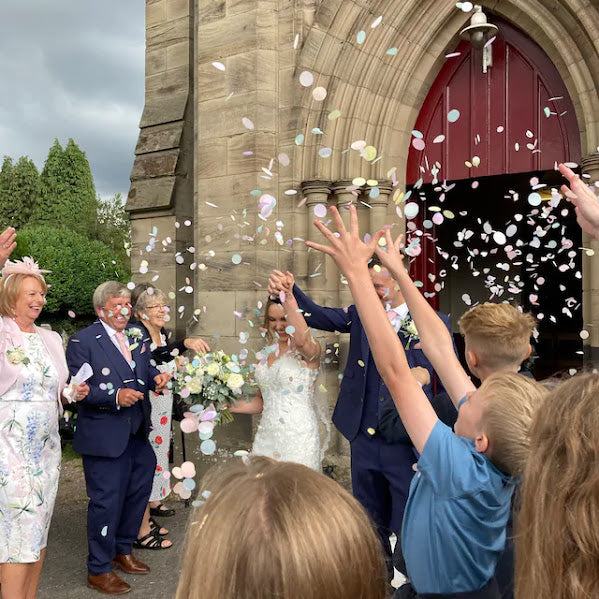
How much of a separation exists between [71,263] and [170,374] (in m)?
16.6

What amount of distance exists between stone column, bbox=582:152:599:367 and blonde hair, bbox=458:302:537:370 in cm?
300

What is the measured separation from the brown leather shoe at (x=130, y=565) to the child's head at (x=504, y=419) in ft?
10.5

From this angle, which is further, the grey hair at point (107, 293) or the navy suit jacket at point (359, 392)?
the grey hair at point (107, 293)

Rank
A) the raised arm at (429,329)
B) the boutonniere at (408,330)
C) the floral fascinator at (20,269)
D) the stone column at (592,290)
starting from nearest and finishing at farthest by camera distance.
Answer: the raised arm at (429,329) → the boutonniere at (408,330) → the floral fascinator at (20,269) → the stone column at (592,290)

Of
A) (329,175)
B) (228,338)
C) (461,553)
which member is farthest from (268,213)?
(461,553)

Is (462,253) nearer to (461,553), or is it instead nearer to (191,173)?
(191,173)

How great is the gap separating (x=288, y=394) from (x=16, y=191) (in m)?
43.2

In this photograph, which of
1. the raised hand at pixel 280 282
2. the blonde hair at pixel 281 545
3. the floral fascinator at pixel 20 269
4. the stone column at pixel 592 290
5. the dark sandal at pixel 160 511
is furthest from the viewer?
the dark sandal at pixel 160 511

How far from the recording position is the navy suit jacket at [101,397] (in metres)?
3.91

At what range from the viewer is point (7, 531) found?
330cm

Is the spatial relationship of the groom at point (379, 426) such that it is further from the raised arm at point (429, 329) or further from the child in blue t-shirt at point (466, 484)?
the child in blue t-shirt at point (466, 484)

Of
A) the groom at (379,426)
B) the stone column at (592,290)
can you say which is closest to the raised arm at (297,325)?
the groom at (379,426)

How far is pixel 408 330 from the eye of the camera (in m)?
3.49

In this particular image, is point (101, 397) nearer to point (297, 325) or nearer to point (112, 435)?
point (112, 435)
